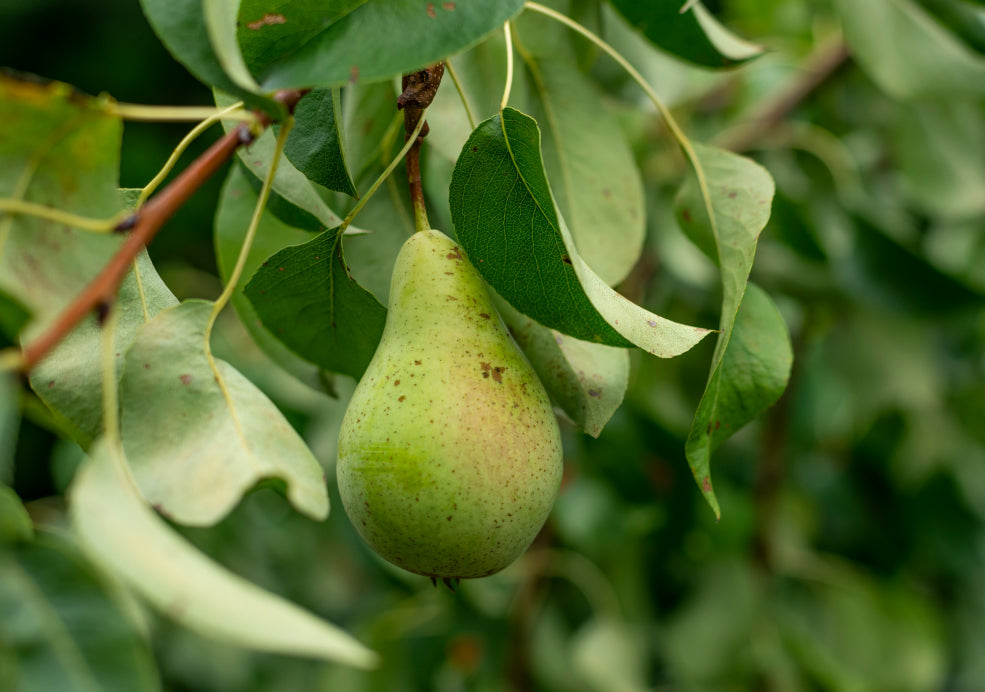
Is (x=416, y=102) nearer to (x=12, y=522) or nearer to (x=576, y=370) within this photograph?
(x=576, y=370)

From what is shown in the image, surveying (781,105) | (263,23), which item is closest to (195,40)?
(263,23)

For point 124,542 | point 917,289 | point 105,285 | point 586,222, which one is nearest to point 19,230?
point 105,285

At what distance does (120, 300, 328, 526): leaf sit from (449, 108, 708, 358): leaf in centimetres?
14

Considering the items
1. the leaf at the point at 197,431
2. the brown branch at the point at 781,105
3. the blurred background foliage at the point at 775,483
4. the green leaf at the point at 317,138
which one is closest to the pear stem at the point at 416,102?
the green leaf at the point at 317,138

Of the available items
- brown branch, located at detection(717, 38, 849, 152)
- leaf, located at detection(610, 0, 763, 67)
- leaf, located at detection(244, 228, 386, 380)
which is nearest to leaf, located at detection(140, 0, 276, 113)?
leaf, located at detection(244, 228, 386, 380)

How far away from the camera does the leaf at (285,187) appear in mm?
528

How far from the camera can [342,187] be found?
20.1 inches

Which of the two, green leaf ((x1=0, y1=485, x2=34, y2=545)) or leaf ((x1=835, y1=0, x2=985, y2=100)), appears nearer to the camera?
green leaf ((x1=0, y1=485, x2=34, y2=545))

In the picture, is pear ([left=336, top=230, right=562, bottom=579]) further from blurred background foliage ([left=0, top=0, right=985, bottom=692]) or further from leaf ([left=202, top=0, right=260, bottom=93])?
blurred background foliage ([left=0, top=0, right=985, bottom=692])

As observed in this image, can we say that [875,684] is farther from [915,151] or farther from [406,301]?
[406,301]

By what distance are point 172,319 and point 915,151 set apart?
38.6 inches

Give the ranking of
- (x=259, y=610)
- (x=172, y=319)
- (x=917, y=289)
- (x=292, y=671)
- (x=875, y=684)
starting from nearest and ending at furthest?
1. (x=259, y=610)
2. (x=172, y=319)
3. (x=917, y=289)
4. (x=875, y=684)
5. (x=292, y=671)

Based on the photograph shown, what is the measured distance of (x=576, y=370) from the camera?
1.67ft

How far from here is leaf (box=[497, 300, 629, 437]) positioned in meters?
0.50
